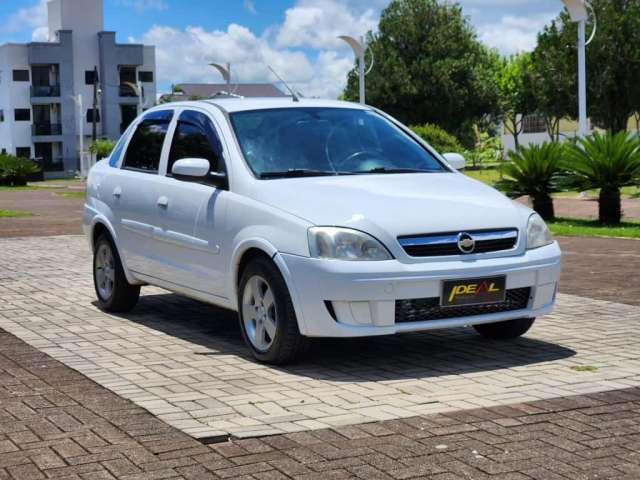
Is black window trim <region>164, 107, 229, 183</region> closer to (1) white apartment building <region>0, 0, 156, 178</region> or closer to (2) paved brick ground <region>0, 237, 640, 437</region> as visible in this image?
(2) paved brick ground <region>0, 237, 640, 437</region>

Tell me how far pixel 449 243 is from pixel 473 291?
0.34 meters

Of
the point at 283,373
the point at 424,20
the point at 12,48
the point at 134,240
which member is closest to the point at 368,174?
the point at 283,373

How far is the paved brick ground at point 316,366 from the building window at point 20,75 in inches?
3384

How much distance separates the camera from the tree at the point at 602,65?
58125 mm

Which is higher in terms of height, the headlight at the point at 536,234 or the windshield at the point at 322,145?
the windshield at the point at 322,145

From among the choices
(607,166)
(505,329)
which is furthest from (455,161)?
(607,166)

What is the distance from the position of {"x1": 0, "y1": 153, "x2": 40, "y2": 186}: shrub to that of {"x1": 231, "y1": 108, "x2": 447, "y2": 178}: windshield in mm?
49683

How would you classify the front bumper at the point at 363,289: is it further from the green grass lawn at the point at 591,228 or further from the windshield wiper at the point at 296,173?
the green grass lawn at the point at 591,228

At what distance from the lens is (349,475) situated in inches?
193

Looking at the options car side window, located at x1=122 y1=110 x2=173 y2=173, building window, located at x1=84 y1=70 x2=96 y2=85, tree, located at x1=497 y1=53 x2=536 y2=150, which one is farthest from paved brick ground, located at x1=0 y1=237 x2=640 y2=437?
building window, located at x1=84 y1=70 x2=96 y2=85

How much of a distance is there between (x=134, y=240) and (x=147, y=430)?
12.3ft

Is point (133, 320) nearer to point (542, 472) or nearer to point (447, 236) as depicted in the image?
point (447, 236)

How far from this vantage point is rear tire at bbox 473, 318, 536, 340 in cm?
821

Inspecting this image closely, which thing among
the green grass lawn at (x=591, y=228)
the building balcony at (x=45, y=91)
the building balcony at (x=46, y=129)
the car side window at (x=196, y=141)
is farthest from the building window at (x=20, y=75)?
the car side window at (x=196, y=141)
